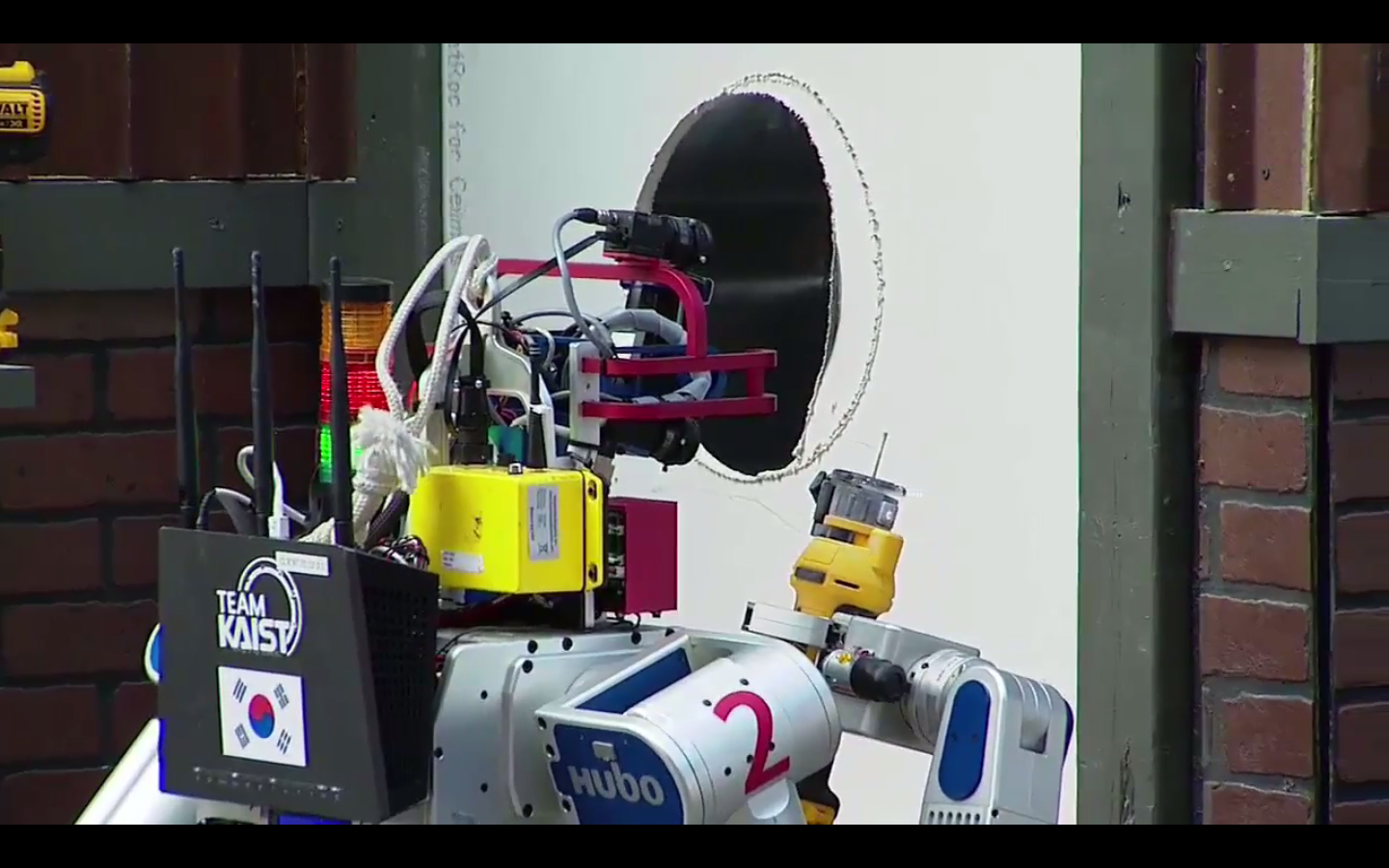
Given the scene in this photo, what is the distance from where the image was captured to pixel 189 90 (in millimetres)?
3379

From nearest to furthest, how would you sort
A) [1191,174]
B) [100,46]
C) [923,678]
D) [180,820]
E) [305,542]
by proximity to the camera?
[305,542]
[180,820]
[923,678]
[1191,174]
[100,46]

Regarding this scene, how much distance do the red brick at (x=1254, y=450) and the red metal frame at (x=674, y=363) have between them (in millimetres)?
546

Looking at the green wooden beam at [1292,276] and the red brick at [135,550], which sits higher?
the green wooden beam at [1292,276]

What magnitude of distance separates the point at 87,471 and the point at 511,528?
1555 millimetres

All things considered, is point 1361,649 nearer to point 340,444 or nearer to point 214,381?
point 340,444

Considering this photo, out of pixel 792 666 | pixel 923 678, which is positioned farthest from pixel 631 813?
pixel 923 678

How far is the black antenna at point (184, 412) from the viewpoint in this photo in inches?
79.7

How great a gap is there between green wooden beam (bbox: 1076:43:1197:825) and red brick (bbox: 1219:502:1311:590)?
60 millimetres

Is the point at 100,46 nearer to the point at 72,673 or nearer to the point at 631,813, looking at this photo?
the point at 72,673

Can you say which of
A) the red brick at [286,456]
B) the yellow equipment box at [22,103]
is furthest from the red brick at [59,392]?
the yellow equipment box at [22,103]

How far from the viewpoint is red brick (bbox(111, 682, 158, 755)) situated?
3402 mm

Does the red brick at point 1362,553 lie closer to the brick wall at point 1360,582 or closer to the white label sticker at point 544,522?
the brick wall at point 1360,582

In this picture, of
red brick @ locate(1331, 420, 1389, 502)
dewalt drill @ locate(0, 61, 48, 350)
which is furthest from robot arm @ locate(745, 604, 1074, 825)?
dewalt drill @ locate(0, 61, 48, 350)

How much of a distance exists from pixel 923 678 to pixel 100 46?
173 cm
